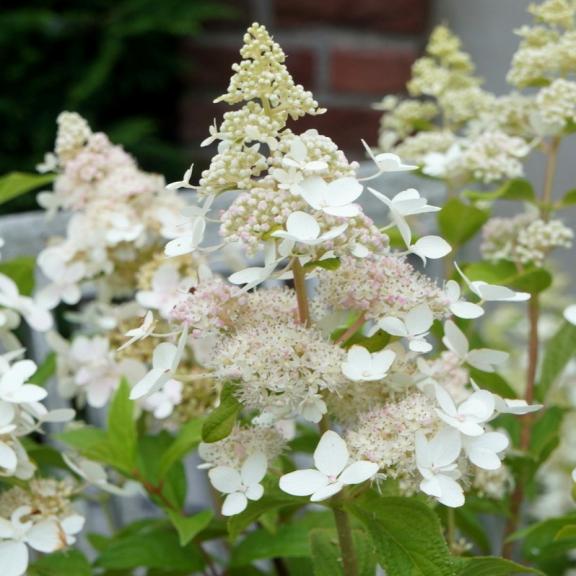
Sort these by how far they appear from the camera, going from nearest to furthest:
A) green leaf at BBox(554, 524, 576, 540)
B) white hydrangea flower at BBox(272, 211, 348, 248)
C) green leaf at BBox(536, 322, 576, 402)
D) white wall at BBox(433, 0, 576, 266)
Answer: white hydrangea flower at BBox(272, 211, 348, 248) → green leaf at BBox(554, 524, 576, 540) → green leaf at BBox(536, 322, 576, 402) → white wall at BBox(433, 0, 576, 266)

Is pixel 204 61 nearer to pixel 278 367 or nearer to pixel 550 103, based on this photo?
pixel 550 103

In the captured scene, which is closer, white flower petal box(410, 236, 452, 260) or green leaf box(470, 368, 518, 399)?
white flower petal box(410, 236, 452, 260)

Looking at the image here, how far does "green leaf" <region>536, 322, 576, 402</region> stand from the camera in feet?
2.73

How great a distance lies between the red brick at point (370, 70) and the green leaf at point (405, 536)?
3.87 ft

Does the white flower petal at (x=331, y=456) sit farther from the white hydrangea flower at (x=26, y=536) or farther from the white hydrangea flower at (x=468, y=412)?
the white hydrangea flower at (x=26, y=536)

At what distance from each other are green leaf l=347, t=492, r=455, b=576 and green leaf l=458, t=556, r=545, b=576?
0.16ft

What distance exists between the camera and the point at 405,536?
1.80ft

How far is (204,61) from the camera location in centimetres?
191

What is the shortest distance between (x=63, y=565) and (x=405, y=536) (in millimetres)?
273

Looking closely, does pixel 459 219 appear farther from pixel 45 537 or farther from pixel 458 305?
pixel 45 537

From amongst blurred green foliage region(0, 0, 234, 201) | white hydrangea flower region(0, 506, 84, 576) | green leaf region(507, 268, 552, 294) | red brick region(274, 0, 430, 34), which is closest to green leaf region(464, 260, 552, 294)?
green leaf region(507, 268, 552, 294)

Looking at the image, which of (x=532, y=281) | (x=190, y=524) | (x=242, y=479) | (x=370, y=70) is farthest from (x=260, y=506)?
(x=370, y=70)

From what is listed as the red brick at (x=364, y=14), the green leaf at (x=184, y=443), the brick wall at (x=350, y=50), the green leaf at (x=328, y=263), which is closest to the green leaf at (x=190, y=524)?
the green leaf at (x=184, y=443)

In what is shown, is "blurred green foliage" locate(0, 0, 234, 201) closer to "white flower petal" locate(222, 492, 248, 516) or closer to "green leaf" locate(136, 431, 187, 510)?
"green leaf" locate(136, 431, 187, 510)
